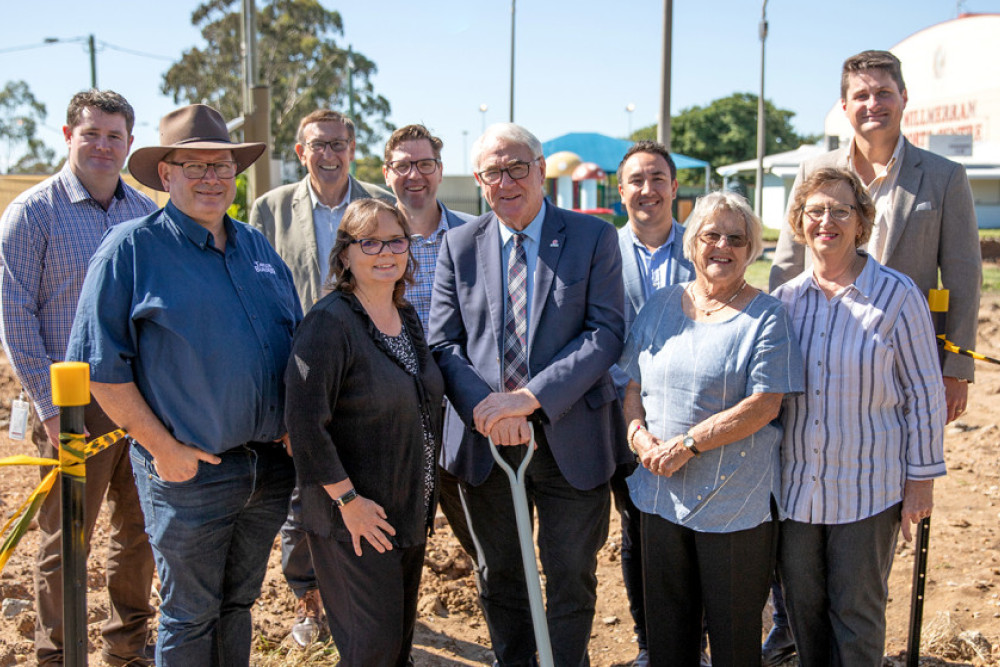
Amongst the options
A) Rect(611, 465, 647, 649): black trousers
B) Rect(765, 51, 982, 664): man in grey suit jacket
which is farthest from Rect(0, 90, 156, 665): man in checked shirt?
Rect(765, 51, 982, 664): man in grey suit jacket

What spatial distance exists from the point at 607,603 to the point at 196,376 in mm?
2740

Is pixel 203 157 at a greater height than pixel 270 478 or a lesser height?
greater

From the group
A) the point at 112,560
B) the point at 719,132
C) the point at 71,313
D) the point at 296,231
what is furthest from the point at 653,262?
the point at 719,132

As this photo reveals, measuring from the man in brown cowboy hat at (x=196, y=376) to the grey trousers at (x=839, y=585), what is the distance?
1863 millimetres

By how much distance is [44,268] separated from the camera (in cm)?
345

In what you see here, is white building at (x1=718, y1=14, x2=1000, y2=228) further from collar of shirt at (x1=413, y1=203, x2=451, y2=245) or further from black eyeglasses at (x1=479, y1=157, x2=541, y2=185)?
black eyeglasses at (x1=479, y1=157, x2=541, y2=185)

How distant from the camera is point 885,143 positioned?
3.58m

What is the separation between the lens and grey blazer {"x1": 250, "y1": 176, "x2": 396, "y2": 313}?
431cm

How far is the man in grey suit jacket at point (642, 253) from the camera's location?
3.73m

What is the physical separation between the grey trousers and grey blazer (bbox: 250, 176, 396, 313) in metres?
2.50

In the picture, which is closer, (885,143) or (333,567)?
(333,567)

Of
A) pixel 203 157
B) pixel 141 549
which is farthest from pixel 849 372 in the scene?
pixel 141 549

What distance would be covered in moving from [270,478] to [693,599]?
160 centimetres

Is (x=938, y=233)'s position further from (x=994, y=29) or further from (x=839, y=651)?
(x=994, y=29)
